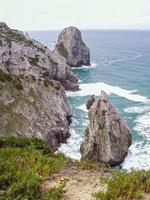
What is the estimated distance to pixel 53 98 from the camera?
55250mm

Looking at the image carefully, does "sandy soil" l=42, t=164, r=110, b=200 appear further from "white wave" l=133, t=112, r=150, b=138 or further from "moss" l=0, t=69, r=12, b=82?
"white wave" l=133, t=112, r=150, b=138

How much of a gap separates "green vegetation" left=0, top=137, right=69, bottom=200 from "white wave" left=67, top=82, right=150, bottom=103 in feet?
201

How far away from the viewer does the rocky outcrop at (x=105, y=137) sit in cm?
4203

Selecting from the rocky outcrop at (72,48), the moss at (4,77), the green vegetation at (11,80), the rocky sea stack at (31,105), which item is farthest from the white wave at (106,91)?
the moss at (4,77)

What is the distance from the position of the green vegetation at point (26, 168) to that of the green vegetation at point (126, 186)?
1683 mm

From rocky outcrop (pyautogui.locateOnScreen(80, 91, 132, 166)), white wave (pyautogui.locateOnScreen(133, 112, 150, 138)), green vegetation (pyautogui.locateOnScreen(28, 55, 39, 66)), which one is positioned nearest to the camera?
rocky outcrop (pyautogui.locateOnScreen(80, 91, 132, 166))

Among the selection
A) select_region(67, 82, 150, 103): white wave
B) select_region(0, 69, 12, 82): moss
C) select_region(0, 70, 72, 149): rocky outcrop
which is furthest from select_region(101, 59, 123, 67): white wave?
select_region(0, 69, 12, 82): moss

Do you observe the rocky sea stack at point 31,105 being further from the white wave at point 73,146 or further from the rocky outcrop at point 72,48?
the rocky outcrop at point 72,48

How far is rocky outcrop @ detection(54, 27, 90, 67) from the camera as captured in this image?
4739 inches

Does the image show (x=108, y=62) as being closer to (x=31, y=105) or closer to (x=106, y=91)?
(x=106, y=91)

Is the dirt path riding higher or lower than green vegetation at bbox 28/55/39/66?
higher

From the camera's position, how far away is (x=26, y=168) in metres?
14.7

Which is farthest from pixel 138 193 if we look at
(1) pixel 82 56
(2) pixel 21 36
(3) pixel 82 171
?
(1) pixel 82 56

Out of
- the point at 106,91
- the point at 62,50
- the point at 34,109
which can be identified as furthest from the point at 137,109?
the point at 62,50
